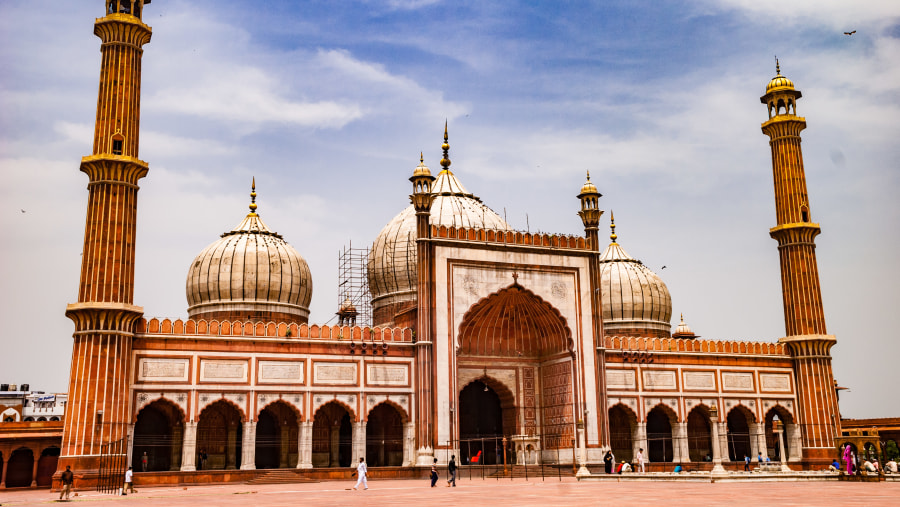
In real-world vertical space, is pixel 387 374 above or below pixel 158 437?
above

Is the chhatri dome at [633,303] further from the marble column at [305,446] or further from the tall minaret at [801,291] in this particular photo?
the marble column at [305,446]

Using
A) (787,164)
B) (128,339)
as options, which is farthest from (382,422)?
(787,164)

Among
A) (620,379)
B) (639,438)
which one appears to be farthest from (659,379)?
(639,438)

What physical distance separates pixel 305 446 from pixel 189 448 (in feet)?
10.7

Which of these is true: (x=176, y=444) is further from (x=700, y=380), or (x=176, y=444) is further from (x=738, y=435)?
(x=738, y=435)

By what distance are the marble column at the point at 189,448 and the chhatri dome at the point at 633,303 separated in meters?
19.0

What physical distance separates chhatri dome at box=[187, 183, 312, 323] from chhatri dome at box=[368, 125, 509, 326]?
2879mm

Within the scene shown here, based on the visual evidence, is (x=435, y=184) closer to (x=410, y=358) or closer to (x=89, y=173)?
(x=410, y=358)

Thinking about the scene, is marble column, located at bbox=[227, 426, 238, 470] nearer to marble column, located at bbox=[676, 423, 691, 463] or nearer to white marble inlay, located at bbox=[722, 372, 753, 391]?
marble column, located at bbox=[676, 423, 691, 463]

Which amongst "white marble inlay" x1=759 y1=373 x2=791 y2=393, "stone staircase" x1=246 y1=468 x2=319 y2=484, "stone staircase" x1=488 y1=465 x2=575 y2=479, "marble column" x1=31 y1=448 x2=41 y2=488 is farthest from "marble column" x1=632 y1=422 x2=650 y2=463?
"marble column" x1=31 y1=448 x2=41 y2=488

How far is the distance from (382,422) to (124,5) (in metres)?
15.5

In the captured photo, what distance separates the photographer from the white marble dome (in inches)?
1273

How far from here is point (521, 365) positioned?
30.3 metres

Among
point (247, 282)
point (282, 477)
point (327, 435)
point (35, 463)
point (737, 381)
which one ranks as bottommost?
point (282, 477)
